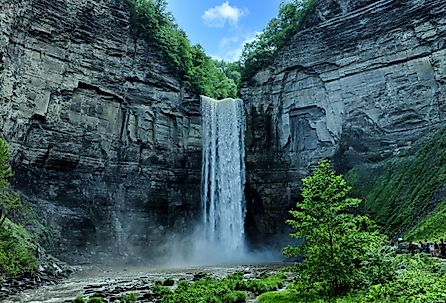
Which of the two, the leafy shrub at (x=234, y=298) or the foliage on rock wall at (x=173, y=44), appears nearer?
the leafy shrub at (x=234, y=298)

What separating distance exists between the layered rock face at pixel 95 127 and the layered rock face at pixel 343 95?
661cm

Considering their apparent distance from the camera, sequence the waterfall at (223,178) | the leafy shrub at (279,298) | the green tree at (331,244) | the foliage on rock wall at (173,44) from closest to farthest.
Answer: the green tree at (331,244)
the leafy shrub at (279,298)
the waterfall at (223,178)
the foliage on rock wall at (173,44)

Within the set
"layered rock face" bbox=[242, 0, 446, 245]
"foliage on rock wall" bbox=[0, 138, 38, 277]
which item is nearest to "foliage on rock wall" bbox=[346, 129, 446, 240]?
"layered rock face" bbox=[242, 0, 446, 245]

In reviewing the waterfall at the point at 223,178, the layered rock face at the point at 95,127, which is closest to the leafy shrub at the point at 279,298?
the layered rock face at the point at 95,127

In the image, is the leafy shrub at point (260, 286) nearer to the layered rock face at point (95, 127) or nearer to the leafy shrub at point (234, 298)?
the leafy shrub at point (234, 298)

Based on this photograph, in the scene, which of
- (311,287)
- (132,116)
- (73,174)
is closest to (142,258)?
(73,174)

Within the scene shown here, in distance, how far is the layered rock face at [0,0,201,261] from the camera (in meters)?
28.6

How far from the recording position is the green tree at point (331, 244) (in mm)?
10062

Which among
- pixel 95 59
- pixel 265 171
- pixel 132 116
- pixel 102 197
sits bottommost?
pixel 102 197

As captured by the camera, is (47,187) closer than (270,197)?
Yes

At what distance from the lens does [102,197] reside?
3259 centimetres

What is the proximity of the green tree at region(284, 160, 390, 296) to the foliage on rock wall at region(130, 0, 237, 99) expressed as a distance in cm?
2989

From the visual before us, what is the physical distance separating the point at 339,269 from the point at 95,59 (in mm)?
28838

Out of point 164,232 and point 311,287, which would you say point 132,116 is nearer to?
point 164,232
